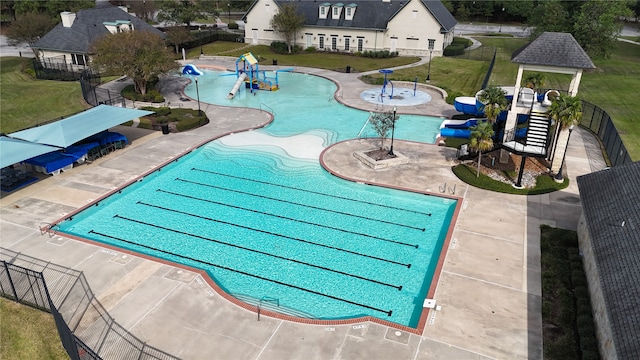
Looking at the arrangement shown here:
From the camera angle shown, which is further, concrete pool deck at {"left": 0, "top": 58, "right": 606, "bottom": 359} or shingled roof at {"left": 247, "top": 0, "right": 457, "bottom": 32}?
shingled roof at {"left": 247, "top": 0, "right": 457, "bottom": 32}

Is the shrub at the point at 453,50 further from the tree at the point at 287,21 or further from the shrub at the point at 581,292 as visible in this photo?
the shrub at the point at 581,292

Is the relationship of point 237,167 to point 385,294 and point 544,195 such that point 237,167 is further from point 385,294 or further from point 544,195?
point 544,195

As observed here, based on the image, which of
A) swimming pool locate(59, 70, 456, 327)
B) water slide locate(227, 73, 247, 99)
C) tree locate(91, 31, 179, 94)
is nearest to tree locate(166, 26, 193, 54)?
water slide locate(227, 73, 247, 99)

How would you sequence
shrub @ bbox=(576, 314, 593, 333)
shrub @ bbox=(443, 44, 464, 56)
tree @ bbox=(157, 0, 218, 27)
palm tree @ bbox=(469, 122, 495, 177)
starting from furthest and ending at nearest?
tree @ bbox=(157, 0, 218, 27)
shrub @ bbox=(443, 44, 464, 56)
palm tree @ bbox=(469, 122, 495, 177)
shrub @ bbox=(576, 314, 593, 333)

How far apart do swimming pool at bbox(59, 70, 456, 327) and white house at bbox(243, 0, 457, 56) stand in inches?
1647

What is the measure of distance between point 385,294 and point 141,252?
12.3 metres

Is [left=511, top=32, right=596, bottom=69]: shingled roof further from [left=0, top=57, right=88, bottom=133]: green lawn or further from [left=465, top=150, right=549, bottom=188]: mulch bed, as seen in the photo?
[left=0, top=57, right=88, bottom=133]: green lawn

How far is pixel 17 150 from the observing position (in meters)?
27.6

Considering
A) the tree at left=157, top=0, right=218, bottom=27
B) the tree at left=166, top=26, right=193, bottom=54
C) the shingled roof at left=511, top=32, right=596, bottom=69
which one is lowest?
Result: the tree at left=166, top=26, right=193, bottom=54

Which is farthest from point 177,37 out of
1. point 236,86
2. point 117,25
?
point 236,86

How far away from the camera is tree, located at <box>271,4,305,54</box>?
225ft

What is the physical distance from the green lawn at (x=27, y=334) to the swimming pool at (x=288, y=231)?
557cm

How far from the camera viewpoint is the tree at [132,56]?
4212cm

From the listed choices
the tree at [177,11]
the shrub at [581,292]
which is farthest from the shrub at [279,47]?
the shrub at [581,292]
